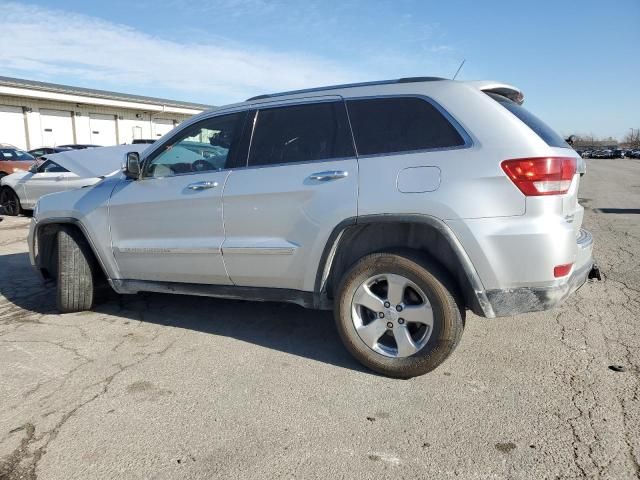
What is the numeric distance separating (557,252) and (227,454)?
7.18ft

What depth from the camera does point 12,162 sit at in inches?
559

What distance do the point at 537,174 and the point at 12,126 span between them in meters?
29.8

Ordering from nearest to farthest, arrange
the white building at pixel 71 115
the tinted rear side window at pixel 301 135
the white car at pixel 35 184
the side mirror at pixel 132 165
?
the tinted rear side window at pixel 301 135 → the side mirror at pixel 132 165 → the white car at pixel 35 184 → the white building at pixel 71 115

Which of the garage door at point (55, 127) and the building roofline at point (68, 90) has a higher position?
the building roofline at point (68, 90)

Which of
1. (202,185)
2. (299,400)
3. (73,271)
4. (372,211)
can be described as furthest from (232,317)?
(372,211)

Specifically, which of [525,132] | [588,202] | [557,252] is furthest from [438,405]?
[588,202]

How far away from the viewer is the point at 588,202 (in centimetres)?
1347

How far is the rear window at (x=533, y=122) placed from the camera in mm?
3072

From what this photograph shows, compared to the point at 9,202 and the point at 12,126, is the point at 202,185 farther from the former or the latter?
the point at 12,126

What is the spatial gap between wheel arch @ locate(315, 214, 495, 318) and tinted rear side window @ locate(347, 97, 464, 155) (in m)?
0.49

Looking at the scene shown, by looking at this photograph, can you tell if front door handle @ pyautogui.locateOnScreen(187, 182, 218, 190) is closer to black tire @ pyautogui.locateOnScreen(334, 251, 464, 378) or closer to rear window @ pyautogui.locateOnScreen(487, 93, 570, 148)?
black tire @ pyautogui.locateOnScreen(334, 251, 464, 378)

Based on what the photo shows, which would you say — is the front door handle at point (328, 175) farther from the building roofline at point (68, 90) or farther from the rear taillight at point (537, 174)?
the building roofline at point (68, 90)

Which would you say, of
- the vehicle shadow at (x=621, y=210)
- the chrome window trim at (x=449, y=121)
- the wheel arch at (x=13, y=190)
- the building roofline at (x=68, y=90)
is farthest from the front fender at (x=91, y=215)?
the building roofline at (x=68, y=90)

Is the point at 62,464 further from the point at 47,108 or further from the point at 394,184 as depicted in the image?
the point at 47,108
